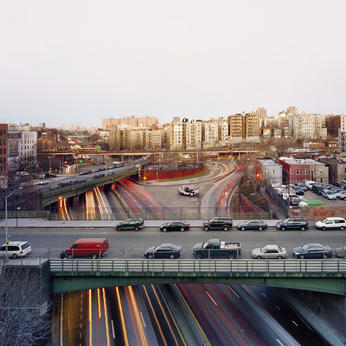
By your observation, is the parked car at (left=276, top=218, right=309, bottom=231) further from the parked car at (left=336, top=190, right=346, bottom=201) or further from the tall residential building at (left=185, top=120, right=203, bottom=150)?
the tall residential building at (left=185, top=120, right=203, bottom=150)

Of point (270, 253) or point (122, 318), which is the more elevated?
point (270, 253)

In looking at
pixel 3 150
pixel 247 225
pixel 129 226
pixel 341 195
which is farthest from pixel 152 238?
pixel 3 150

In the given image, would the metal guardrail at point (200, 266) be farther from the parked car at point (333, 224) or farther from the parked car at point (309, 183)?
A: the parked car at point (309, 183)

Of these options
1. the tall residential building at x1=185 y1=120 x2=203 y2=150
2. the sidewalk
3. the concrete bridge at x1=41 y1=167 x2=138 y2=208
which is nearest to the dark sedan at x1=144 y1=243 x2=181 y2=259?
the sidewalk

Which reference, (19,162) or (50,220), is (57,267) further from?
(19,162)

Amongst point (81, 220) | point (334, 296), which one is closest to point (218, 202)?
point (81, 220)

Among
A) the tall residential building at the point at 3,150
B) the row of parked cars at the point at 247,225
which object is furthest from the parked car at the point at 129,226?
the tall residential building at the point at 3,150

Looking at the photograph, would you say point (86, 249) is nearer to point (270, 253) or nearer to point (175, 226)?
point (175, 226)
